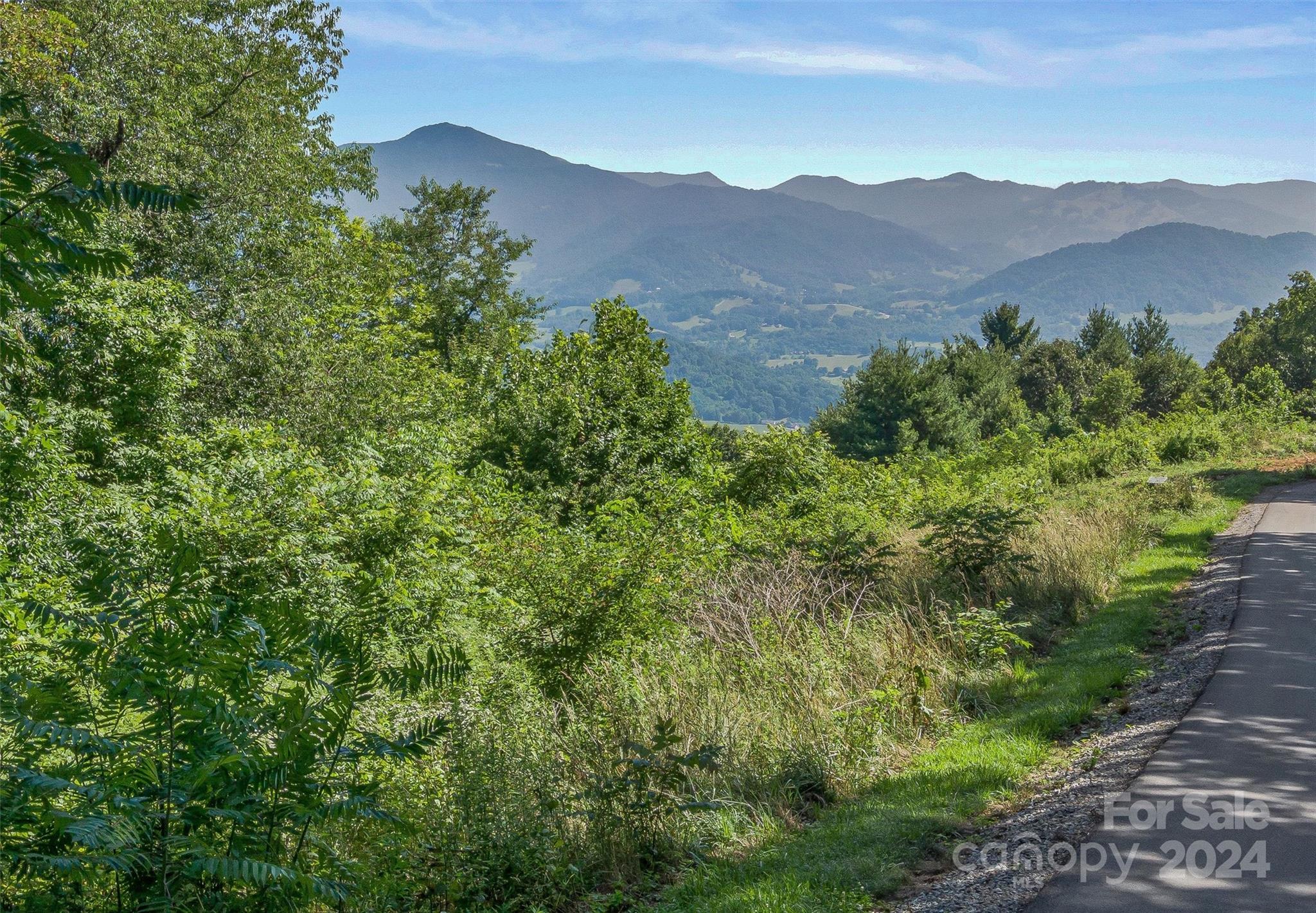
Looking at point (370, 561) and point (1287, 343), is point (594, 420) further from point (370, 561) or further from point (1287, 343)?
point (1287, 343)

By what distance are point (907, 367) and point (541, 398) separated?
41570 millimetres

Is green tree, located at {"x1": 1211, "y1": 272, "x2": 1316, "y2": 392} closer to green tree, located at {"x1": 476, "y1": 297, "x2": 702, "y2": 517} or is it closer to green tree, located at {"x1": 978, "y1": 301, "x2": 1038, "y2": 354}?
green tree, located at {"x1": 978, "y1": 301, "x2": 1038, "y2": 354}

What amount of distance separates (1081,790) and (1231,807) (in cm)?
79

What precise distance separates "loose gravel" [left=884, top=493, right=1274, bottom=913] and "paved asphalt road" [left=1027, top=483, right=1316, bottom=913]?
0.39 ft

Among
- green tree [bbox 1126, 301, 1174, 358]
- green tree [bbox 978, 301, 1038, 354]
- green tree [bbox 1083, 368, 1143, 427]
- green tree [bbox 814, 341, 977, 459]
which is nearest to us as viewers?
green tree [bbox 814, 341, 977, 459]

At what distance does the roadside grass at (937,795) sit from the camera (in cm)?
418

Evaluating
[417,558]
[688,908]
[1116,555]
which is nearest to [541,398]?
[417,558]

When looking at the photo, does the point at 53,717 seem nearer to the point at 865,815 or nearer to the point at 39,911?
the point at 39,911

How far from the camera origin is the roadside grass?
4184 millimetres

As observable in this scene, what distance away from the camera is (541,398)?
54.9ft

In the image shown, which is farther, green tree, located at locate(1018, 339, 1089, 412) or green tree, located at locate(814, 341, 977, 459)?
green tree, located at locate(1018, 339, 1089, 412)

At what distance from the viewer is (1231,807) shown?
4.62m

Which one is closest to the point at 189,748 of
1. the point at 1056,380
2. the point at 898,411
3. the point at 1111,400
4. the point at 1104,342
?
the point at 898,411

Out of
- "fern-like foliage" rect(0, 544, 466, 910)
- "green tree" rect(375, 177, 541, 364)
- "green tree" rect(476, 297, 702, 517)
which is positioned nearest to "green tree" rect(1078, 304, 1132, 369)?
"green tree" rect(375, 177, 541, 364)
